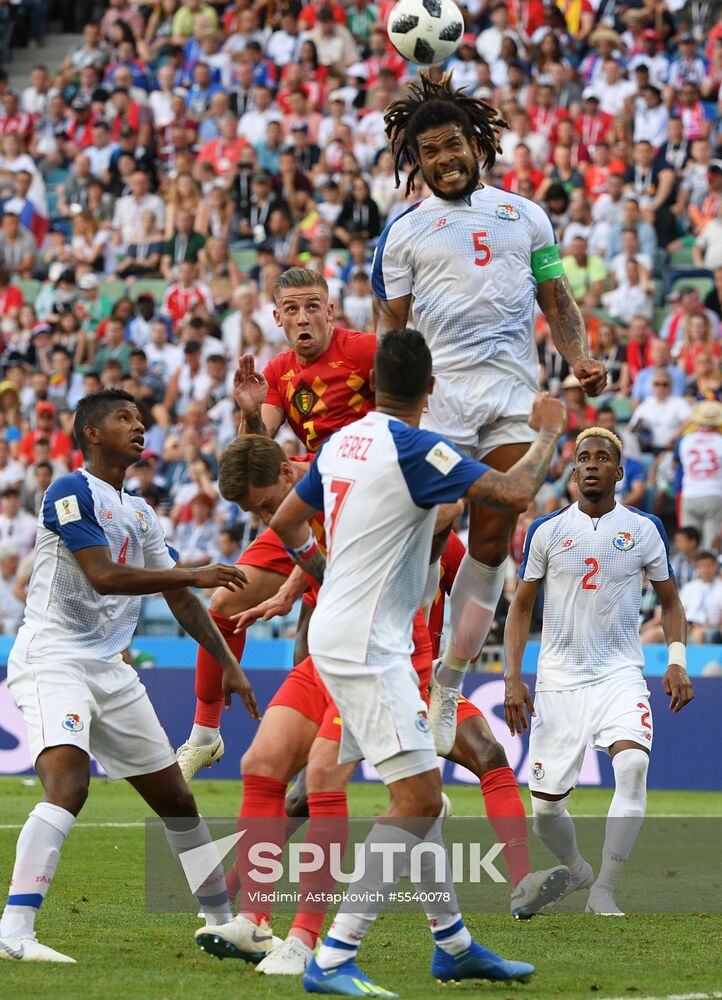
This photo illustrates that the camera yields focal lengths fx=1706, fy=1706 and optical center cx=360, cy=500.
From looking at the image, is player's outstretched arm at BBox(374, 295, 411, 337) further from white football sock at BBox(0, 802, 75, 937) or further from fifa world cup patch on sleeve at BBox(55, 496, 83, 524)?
white football sock at BBox(0, 802, 75, 937)

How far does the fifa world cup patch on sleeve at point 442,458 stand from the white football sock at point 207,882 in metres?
2.43

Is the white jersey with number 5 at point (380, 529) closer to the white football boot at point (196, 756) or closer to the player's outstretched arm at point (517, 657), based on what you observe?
the white football boot at point (196, 756)

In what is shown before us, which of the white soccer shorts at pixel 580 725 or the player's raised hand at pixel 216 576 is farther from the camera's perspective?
the white soccer shorts at pixel 580 725

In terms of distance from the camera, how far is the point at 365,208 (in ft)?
71.8

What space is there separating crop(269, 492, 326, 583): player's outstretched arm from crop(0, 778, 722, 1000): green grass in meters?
1.69

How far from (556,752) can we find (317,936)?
9.64 feet

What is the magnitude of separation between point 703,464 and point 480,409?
32.7 ft

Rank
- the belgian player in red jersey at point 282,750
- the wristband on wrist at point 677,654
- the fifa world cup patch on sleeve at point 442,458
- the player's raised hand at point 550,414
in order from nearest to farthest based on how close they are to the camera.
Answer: the fifa world cup patch on sleeve at point 442,458 < the player's raised hand at point 550,414 < the belgian player in red jersey at point 282,750 < the wristband on wrist at point 677,654

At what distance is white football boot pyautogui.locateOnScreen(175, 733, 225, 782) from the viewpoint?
9188mm

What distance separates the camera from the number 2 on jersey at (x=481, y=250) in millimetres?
7859

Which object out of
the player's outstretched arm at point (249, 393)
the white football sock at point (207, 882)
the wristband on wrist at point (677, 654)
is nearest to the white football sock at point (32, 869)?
the white football sock at point (207, 882)

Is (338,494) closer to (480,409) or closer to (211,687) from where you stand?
(480,409)

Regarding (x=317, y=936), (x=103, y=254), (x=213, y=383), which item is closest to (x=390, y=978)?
(x=317, y=936)

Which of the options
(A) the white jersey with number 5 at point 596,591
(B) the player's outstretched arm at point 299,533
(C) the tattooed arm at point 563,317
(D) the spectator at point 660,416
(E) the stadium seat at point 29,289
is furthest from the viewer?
(E) the stadium seat at point 29,289
